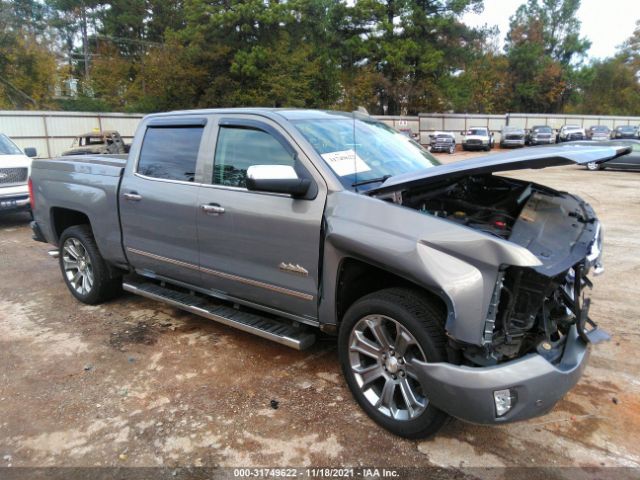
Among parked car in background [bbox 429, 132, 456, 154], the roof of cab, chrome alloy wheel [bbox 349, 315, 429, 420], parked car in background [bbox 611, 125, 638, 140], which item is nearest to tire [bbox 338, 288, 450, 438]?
chrome alloy wheel [bbox 349, 315, 429, 420]

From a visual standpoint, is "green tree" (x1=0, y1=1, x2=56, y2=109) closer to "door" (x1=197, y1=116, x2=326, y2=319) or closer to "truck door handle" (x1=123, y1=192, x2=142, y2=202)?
"truck door handle" (x1=123, y1=192, x2=142, y2=202)

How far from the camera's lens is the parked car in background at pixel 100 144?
55.8 feet

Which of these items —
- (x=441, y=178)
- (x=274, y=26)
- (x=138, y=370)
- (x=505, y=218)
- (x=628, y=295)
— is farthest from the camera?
(x=274, y=26)

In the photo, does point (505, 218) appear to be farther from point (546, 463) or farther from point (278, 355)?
point (278, 355)

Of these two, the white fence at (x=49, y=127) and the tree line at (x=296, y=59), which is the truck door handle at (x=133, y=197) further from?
the tree line at (x=296, y=59)

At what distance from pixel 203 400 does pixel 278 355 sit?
79 centimetres

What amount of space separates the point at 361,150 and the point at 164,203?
5.65ft

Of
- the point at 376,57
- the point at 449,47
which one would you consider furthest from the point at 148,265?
the point at 449,47

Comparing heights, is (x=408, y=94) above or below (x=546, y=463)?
above

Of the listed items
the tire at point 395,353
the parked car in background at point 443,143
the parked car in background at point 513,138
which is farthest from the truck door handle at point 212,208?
Answer: the parked car in background at point 513,138

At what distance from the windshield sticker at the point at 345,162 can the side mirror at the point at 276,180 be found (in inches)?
10.1

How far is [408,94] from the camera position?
43.2 m

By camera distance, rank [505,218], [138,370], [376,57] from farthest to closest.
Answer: [376,57], [138,370], [505,218]

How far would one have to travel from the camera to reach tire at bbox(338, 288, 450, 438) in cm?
274
